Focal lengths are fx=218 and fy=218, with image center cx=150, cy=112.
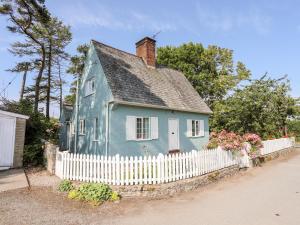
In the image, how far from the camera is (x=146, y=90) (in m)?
14.6

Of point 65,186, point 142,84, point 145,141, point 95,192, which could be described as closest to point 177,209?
point 95,192

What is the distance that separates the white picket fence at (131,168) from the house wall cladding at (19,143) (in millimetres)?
3903

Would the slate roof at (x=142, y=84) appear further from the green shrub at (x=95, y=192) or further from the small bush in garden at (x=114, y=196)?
the small bush in garden at (x=114, y=196)

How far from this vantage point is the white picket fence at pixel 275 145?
15.8 metres

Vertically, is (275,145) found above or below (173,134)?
below

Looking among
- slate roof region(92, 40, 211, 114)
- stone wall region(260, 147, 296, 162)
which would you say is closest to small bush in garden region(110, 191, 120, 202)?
slate roof region(92, 40, 211, 114)

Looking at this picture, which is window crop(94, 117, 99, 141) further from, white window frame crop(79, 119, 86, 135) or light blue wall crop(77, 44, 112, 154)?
white window frame crop(79, 119, 86, 135)

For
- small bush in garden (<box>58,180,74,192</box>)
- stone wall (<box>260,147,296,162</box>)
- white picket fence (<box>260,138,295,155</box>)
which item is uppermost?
white picket fence (<box>260,138,295,155</box>)

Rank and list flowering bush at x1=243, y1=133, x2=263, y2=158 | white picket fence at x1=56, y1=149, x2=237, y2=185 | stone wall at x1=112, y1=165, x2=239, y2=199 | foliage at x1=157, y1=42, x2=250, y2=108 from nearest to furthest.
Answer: stone wall at x1=112, y1=165, x2=239, y2=199 → white picket fence at x1=56, y1=149, x2=237, y2=185 → flowering bush at x1=243, y1=133, x2=263, y2=158 → foliage at x1=157, y1=42, x2=250, y2=108

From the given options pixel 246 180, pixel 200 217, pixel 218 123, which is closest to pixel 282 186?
pixel 246 180

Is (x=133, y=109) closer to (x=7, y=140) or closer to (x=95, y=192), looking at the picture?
(x=95, y=192)

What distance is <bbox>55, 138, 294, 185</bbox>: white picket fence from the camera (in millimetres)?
8055

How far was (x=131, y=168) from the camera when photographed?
8.02 metres

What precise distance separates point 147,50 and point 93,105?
697 centimetres
